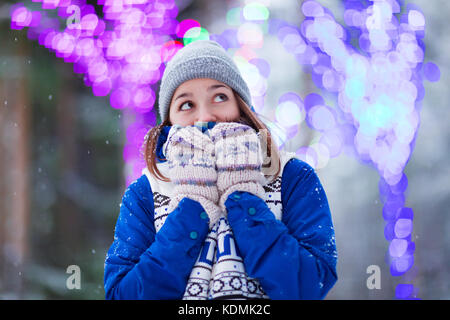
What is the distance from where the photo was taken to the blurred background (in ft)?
7.38

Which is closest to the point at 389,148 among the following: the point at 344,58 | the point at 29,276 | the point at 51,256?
the point at 344,58

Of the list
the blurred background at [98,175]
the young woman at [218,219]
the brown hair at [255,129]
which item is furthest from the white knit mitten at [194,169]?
the blurred background at [98,175]

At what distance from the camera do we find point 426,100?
223 cm

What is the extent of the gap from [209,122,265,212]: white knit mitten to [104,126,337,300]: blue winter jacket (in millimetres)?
29

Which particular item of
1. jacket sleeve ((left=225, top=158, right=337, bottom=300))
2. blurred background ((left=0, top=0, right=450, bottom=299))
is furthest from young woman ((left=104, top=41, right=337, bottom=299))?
blurred background ((left=0, top=0, right=450, bottom=299))

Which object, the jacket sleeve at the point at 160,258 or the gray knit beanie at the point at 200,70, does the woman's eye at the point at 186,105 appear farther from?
the jacket sleeve at the point at 160,258

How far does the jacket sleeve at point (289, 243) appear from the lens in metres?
0.79

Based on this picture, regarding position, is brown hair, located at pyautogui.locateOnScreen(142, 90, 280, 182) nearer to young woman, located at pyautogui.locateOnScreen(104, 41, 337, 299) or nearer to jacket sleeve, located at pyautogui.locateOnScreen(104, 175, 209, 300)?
young woman, located at pyautogui.locateOnScreen(104, 41, 337, 299)

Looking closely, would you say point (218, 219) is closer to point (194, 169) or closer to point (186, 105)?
point (194, 169)

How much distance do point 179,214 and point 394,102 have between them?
1790 millimetres

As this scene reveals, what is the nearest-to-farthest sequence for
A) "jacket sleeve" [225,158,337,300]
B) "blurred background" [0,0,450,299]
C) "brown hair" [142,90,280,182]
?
"jacket sleeve" [225,158,337,300] < "brown hair" [142,90,280,182] < "blurred background" [0,0,450,299]

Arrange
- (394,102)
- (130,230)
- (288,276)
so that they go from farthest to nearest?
(394,102) → (130,230) → (288,276)

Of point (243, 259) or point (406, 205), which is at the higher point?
point (406, 205)

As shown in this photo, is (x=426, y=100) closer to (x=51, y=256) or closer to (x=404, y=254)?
Answer: (x=404, y=254)
